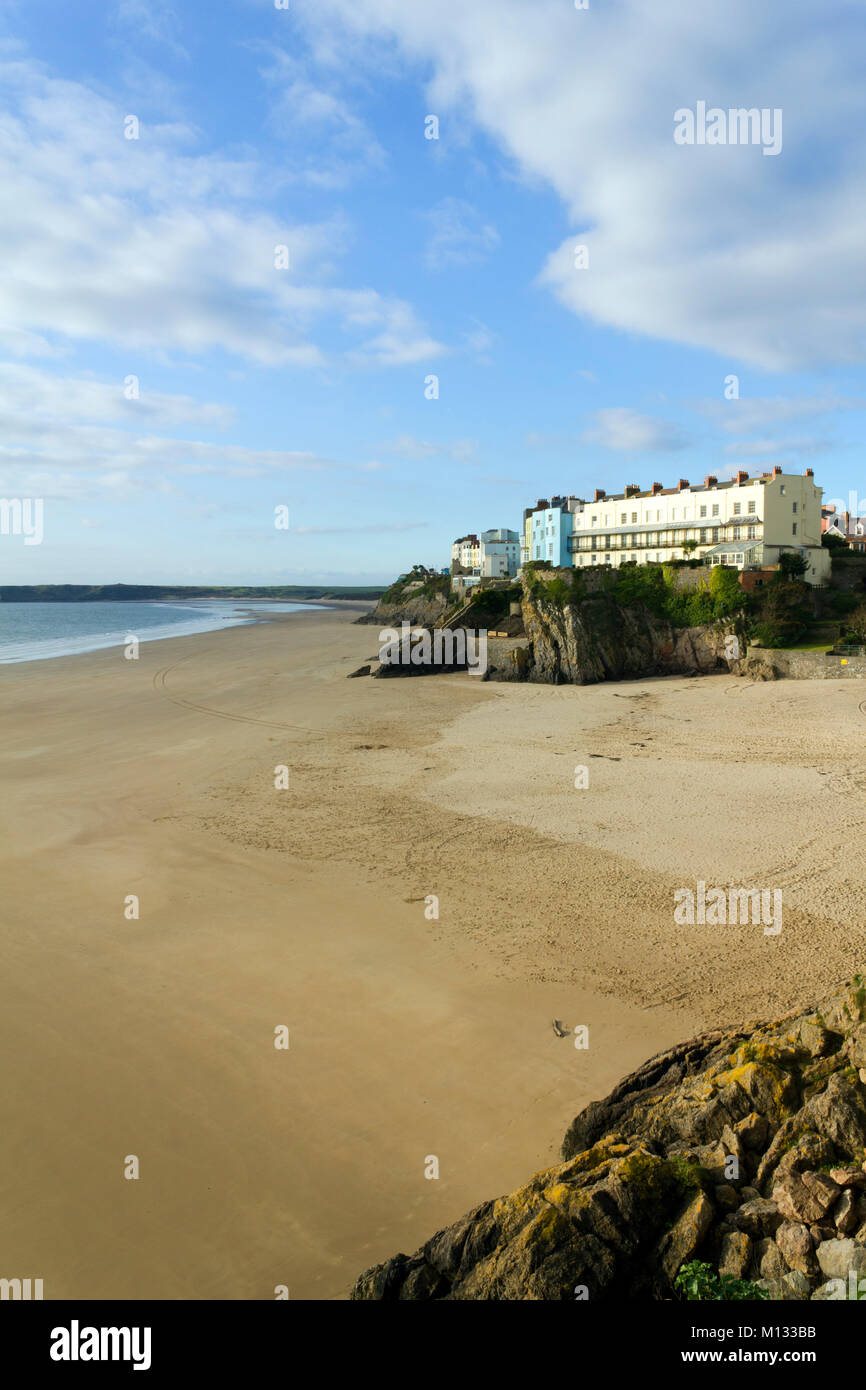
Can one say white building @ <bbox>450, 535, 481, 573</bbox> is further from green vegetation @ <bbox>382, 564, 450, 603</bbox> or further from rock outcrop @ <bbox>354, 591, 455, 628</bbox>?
rock outcrop @ <bbox>354, 591, 455, 628</bbox>

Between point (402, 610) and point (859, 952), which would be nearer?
point (859, 952)

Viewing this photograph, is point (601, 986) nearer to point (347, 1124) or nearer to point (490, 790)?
point (347, 1124)

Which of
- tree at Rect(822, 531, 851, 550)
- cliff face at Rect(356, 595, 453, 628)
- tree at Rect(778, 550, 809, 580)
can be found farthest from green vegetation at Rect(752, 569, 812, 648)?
cliff face at Rect(356, 595, 453, 628)

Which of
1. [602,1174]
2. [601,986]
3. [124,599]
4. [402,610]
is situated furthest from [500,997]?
[124,599]

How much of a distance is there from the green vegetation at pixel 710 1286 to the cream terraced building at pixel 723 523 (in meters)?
38.9

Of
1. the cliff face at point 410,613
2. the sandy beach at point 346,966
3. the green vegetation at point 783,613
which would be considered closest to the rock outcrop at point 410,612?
the cliff face at point 410,613

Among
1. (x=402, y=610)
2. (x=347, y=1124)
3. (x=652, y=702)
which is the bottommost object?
(x=347, y=1124)

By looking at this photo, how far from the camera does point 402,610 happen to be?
74188mm

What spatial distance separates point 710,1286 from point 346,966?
6.47 m

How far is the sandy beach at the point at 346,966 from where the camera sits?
253 inches

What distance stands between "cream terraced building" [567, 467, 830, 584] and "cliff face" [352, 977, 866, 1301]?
37.5 m

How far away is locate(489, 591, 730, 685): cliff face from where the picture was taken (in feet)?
121
